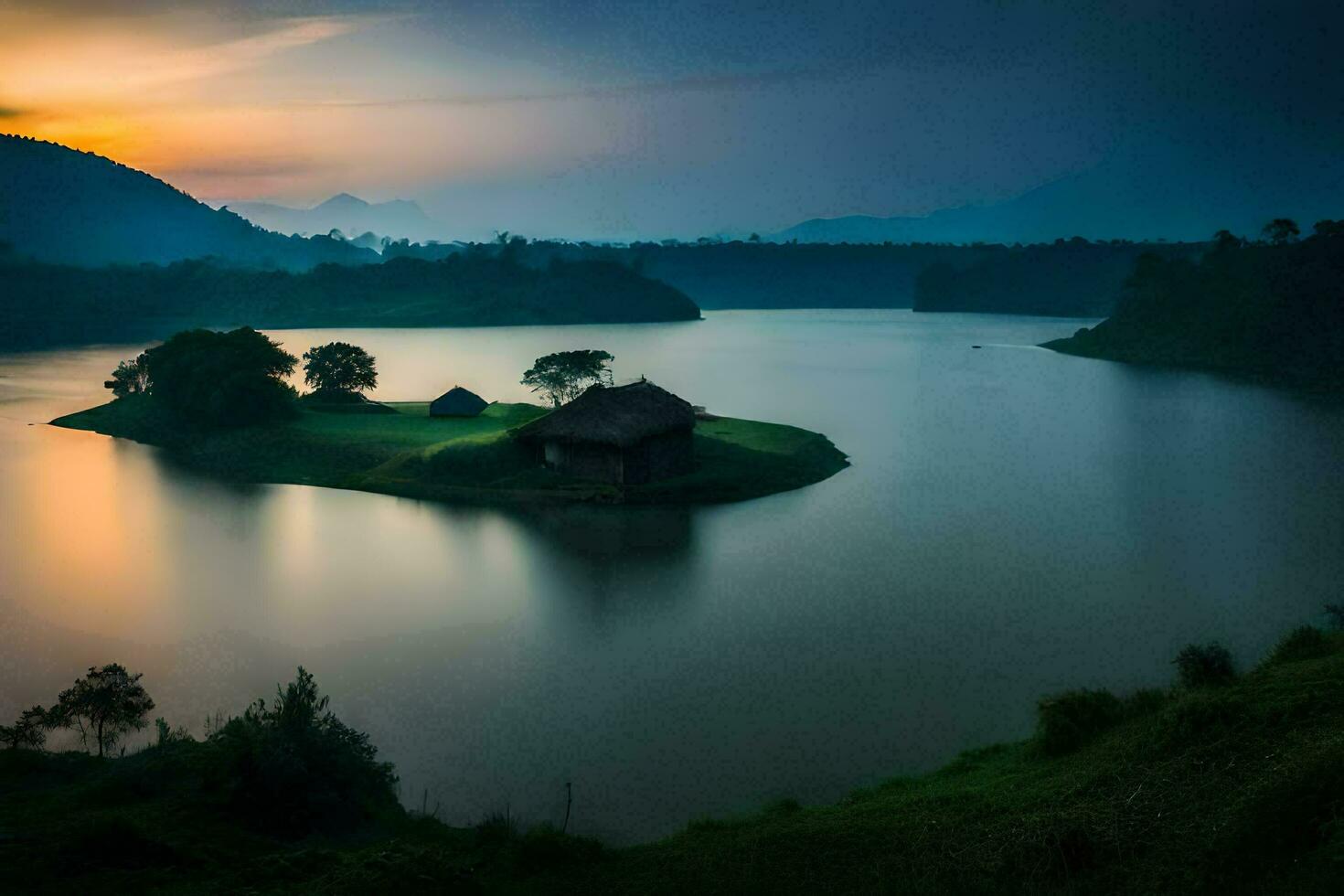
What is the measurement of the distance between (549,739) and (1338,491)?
26.5m

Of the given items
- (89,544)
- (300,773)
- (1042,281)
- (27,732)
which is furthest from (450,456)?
(1042,281)

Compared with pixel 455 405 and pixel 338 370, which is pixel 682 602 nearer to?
pixel 455 405

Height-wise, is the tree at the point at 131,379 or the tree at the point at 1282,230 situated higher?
the tree at the point at 1282,230

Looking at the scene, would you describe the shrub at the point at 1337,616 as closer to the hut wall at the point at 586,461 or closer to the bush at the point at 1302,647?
the bush at the point at 1302,647

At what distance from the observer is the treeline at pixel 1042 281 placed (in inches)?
5541

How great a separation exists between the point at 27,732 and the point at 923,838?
11.5 m

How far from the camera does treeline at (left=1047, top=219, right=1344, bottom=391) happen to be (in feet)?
209

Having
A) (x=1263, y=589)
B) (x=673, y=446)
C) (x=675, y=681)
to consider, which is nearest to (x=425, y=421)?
(x=673, y=446)

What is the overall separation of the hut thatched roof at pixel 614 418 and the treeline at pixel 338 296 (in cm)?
8908

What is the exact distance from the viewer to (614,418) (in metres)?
30.2

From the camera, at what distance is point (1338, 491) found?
29.8 meters

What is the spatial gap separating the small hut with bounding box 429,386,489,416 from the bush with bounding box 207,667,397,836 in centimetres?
2887

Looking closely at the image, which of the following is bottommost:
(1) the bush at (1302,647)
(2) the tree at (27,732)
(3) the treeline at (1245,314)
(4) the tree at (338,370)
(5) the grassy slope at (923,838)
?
(2) the tree at (27,732)

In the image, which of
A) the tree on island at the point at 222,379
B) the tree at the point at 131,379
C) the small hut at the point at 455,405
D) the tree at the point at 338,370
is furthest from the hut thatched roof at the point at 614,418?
the tree at the point at 131,379
